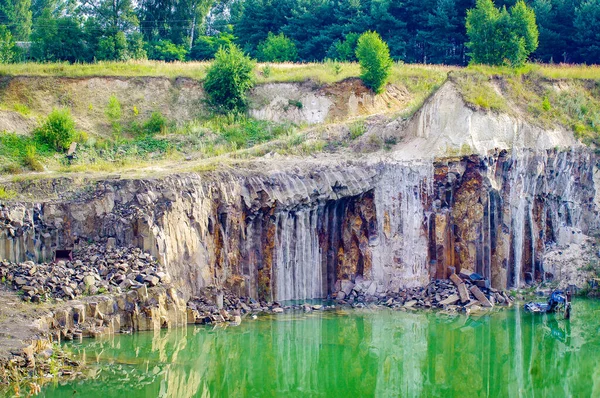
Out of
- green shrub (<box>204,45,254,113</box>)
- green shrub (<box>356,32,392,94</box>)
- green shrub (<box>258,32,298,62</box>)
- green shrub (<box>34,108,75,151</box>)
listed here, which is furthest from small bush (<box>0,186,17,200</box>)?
green shrub (<box>258,32,298,62</box>)

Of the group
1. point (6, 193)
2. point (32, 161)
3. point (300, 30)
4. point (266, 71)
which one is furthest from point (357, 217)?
point (300, 30)

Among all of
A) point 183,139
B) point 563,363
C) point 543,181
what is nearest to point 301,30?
point 183,139

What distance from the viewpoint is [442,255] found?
37.1 meters

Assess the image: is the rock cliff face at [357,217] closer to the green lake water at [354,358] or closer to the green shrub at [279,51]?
the green lake water at [354,358]

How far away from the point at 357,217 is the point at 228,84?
39.7 ft

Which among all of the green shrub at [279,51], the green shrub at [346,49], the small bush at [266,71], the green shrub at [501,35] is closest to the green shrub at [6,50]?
the small bush at [266,71]

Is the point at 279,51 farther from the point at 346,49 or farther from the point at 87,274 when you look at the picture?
the point at 87,274

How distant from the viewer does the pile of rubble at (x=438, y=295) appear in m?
34.4

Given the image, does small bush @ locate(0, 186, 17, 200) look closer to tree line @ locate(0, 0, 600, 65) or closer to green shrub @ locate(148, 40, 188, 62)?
tree line @ locate(0, 0, 600, 65)

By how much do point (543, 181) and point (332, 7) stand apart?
25.3m

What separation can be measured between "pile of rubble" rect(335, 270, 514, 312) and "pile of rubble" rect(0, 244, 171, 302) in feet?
27.0

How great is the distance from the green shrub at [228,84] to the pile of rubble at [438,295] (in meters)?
13.0

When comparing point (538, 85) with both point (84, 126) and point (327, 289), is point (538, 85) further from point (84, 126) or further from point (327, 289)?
point (84, 126)

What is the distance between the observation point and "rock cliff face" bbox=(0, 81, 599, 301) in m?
32.5
